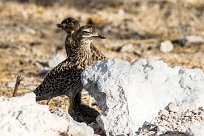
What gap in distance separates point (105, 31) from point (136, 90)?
32.1 ft

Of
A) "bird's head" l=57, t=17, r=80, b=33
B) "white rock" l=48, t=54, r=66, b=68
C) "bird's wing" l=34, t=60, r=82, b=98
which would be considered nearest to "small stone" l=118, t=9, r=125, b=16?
"white rock" l=48, t=54, r=66, b=68

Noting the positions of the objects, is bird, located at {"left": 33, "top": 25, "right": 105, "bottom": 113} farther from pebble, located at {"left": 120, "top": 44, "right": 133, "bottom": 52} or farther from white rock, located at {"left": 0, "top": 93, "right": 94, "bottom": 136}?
pebble, located at {"left": 120, "top": 44, "right": 133, "bottom": 52}

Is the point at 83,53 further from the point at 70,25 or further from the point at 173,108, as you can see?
the point at 173,108

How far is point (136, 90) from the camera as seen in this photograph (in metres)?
6.49

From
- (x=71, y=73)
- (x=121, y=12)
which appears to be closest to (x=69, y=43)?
(x=71, y=73)

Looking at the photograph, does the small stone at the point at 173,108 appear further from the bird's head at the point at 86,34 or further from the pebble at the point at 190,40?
the pebble at the point at 190,40

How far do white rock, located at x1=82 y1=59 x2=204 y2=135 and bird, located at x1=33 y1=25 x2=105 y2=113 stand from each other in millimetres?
1810

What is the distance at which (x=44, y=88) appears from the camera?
8.98 metres

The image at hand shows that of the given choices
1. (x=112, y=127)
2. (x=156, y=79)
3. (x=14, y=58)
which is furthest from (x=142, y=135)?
(x=14, y=58)

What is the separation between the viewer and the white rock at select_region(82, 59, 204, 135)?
6.30 meters

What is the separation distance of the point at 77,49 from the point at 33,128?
3.23 metres

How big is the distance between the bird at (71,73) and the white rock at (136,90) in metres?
1.81

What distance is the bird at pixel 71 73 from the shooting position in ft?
28.3

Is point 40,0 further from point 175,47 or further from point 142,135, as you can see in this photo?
point 142,135
